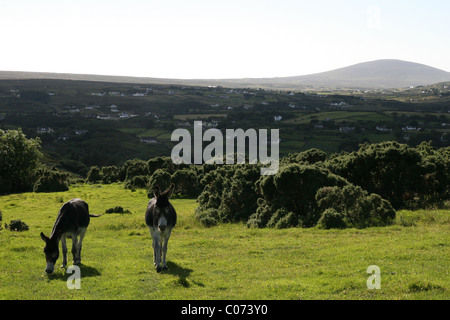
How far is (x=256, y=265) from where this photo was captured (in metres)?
15.4

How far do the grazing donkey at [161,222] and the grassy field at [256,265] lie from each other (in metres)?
0.65

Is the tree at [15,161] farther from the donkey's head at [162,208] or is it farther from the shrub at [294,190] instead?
the donkey's head at [162,208]

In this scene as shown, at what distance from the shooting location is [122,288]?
1227 centimetres

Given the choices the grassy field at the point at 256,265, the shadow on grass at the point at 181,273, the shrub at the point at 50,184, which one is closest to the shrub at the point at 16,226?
the grassy field at the point at 256,265

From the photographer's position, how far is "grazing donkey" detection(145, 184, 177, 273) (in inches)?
558

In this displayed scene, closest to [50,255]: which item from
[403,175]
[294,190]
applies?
[294,190]

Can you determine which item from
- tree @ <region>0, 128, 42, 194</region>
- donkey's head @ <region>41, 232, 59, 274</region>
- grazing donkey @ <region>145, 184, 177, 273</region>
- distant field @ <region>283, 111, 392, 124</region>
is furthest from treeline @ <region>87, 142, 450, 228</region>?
distant field @ <region>283, 111, 392, 124</region>

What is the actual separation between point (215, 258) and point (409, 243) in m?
8.44

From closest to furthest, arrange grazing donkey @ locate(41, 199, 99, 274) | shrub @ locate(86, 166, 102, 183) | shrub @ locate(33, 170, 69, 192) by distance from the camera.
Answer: grazing donkey @ locate(41, 199, 99, 274) < shrub @ locate(33, 170, 69, 192) < shrub @ locate(86, 166, 102, 183)

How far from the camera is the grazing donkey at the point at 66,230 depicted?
14.3 meters

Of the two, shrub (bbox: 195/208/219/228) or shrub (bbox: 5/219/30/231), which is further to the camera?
shrub (bbox: 195/208/219/228)

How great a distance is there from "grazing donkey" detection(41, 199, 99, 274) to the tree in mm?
54774

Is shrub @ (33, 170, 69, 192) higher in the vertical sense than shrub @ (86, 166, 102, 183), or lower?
higher

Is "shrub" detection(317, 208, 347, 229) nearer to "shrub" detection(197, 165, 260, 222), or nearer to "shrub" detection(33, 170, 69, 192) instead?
"shrub" detection(197, 165, 260, 222)
